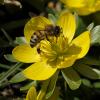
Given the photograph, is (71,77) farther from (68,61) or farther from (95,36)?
(95,36)

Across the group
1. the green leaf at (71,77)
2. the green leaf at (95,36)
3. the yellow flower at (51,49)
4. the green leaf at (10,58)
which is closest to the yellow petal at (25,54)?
the yellow flower at (51,49)

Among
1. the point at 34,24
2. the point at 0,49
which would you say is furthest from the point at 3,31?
the point at 34,24

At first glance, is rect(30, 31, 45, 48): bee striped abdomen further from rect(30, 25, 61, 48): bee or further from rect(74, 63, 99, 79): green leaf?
rect(74, 63, 99, 79): green leaf

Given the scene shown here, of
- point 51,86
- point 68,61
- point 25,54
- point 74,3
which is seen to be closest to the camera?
point 68,61

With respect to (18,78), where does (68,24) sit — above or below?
above

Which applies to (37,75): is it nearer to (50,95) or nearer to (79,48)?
(50,95)

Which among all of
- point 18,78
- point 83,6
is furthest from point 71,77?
point 83,6

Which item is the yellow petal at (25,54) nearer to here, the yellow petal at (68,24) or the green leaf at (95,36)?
the yellow petal at (68,24)
